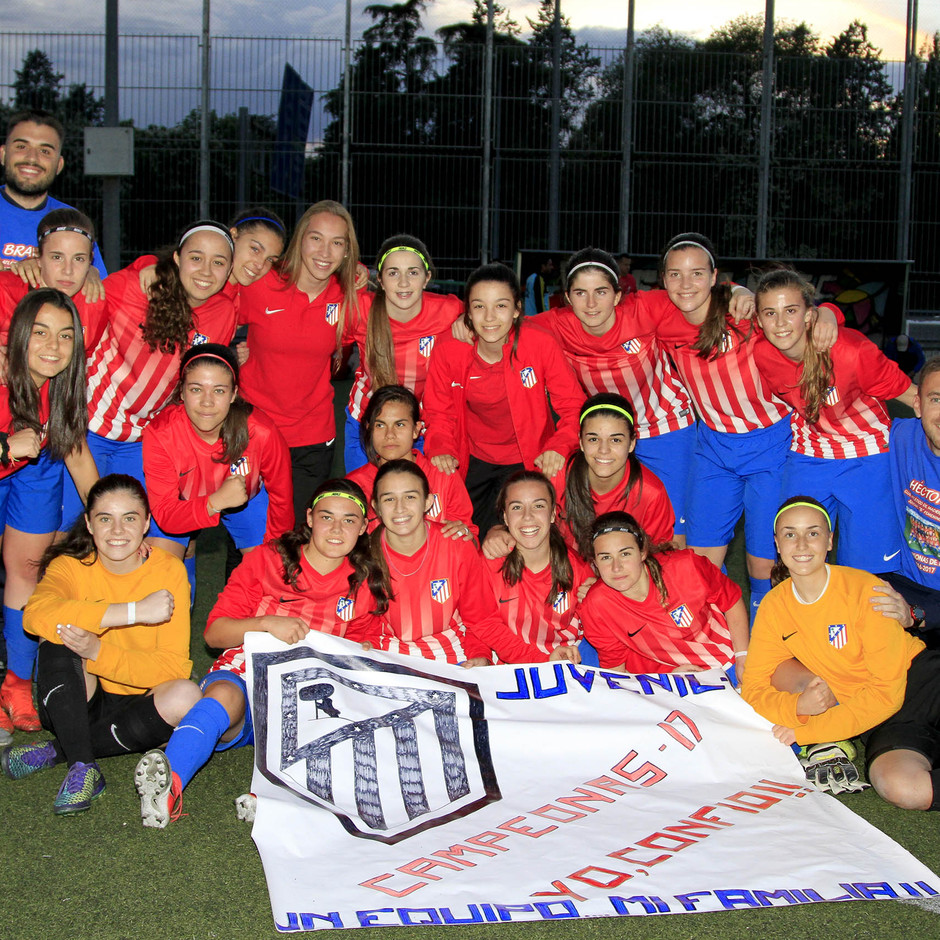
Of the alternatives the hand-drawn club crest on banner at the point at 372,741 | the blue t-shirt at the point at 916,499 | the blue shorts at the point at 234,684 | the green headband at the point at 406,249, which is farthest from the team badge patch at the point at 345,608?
the blue t-shirt at the point at 916,499

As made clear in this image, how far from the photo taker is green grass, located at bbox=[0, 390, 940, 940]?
2588 millimetres

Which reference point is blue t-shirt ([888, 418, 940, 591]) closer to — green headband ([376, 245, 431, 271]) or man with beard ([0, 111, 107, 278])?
green headband ([376, 245, 431, 271])

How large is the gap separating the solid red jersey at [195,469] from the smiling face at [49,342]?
1.69 ft

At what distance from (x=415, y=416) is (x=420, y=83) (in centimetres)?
1356

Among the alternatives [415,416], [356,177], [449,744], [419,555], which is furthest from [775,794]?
[356,177]

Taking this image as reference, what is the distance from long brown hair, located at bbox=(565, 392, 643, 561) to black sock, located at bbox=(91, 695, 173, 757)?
1.81 metres

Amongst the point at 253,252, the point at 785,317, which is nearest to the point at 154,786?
the point at 253,252

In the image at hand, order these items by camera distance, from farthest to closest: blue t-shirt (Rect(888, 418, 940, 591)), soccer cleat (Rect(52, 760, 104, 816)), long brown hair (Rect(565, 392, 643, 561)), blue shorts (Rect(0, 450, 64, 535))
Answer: long brown hair (Rect(565, 392, 643, 561)) → blue t-shirt (Rect(888, 418, 940, 591)) → blue shorts (Rect(0, 450, 64, 535)) → soccer cleat (Rect(52, 760, 104, 816))

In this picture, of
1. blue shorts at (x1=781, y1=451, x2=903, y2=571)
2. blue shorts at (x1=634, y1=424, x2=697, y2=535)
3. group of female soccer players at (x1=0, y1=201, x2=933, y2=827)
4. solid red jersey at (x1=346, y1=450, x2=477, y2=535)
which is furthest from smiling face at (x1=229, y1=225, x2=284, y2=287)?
blue shorts at (x1=781, y1=451, x2=903, y2=571)

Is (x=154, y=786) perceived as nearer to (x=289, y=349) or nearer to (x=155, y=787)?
(x=155, y=787)

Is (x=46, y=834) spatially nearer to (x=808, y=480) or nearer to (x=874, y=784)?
(x=874, y=784)

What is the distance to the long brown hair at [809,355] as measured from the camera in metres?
4.30

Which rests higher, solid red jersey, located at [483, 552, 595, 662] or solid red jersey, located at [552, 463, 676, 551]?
solid red jersey, located at [552, 463, 676, 551]

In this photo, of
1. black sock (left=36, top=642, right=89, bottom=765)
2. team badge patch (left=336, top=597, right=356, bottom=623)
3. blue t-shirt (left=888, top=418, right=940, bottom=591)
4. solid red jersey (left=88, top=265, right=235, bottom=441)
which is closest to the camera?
black sock (left=36, top=642, right=89, bottom=765)
